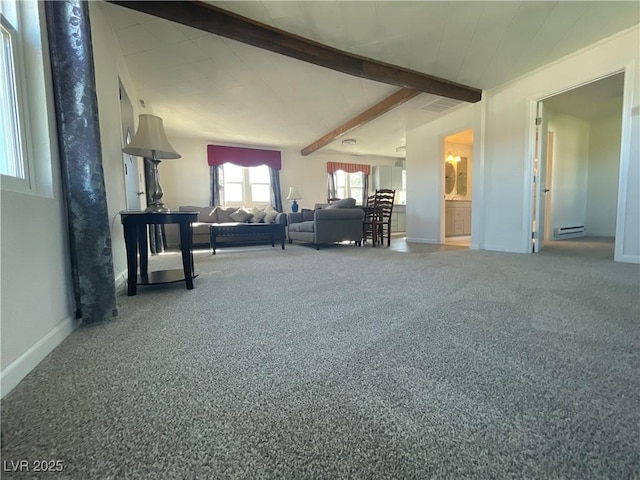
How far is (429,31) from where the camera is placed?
2.62 metres

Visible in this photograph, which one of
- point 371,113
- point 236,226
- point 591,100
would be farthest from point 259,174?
point 591,100

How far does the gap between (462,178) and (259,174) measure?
16.7 ft

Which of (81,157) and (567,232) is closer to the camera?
(81,157)

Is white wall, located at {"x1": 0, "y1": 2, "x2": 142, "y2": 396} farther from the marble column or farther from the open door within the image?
the open door

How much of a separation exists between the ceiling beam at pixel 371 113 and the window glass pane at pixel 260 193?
1.63 meters

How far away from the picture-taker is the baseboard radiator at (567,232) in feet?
17.1

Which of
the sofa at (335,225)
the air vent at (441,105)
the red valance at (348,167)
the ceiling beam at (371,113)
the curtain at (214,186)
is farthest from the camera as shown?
the red valance at (348,167)

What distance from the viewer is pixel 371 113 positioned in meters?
4.66

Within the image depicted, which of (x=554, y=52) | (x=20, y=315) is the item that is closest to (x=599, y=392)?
(x=20, y=315)

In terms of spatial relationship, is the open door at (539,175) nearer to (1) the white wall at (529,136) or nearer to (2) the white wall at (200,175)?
(1) the white wall at (529,136)

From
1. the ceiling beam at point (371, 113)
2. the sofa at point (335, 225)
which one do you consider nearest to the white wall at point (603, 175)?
the ceiling beam at point (371, 113)

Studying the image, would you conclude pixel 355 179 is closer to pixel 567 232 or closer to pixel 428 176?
pixel 428 176

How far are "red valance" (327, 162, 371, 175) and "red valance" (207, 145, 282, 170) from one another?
1499 millimetres

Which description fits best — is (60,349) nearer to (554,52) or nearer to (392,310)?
(392,310)
